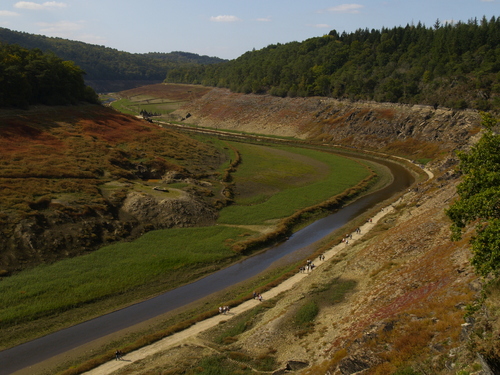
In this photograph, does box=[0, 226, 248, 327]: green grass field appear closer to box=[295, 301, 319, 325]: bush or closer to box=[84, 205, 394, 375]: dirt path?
box=[84, 205, 394, 375]: dirt path

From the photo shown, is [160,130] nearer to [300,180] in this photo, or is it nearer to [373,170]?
[300,180]

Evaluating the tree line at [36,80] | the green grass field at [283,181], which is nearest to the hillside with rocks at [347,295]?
the green grass field at [283,181]

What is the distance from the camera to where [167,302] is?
4638cm

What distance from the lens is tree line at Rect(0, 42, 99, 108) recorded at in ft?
319

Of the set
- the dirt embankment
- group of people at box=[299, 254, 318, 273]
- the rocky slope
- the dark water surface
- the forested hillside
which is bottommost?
the dark water surface

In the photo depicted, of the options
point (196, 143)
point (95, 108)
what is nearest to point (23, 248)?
point (196, 143)

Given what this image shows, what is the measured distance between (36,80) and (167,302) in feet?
299

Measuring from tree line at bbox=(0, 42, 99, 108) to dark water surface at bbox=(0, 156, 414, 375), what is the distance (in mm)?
75811

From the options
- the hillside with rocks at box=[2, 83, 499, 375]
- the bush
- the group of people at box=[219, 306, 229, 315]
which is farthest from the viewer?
the group of people at box=[219, 306, 229, 315]

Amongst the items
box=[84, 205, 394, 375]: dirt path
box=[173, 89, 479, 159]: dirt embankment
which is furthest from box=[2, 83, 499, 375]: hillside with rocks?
box=[173, 89, 479, 159]: dirt embankment

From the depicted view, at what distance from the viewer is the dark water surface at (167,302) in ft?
121

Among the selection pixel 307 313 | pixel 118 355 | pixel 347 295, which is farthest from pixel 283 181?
pixel 118 355

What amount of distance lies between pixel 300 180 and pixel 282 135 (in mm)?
73765

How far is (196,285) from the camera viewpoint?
50.6 m
